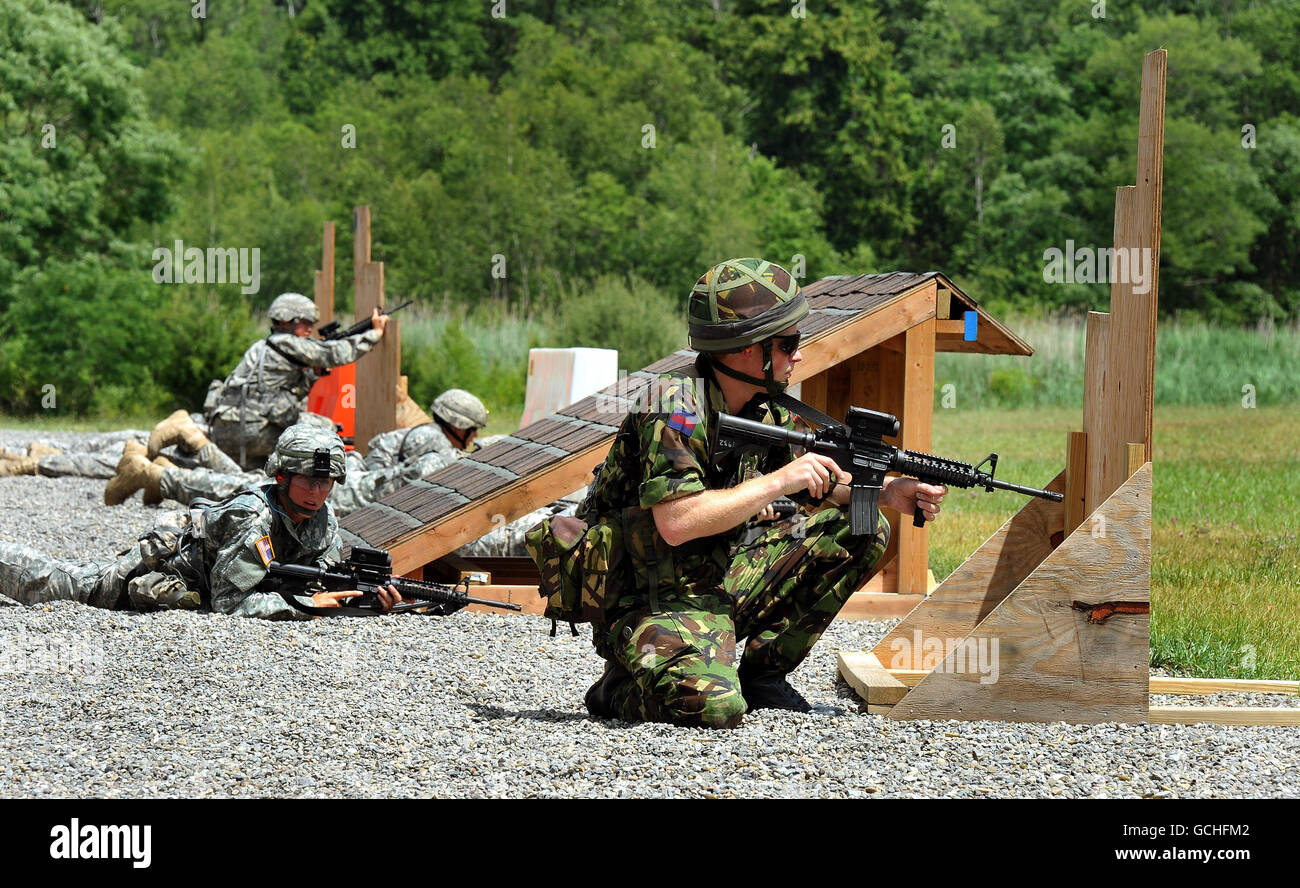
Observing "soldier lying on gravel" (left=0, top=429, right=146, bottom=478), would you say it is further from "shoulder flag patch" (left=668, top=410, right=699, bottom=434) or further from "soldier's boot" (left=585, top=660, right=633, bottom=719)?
"shoulder flag patch" (left=668, top=410, right=699, bottom=434)

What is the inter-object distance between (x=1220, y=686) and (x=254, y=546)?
14.6 feet

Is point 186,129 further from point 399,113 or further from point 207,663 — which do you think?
point 207,663

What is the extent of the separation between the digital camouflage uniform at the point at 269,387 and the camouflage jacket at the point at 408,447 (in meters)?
1.73

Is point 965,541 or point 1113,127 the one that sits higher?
point 1113,127

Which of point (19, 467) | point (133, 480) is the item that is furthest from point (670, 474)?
point (19, 467)

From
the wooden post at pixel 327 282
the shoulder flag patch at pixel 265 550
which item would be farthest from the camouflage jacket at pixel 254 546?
the wooden post at pixel 327 282

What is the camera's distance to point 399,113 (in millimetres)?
46281

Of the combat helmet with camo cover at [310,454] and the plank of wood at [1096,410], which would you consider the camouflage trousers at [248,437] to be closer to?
the combat helmet with camo cover at [310,454]

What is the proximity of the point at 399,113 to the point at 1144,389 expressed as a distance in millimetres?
43652

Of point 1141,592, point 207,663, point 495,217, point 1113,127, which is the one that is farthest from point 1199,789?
point 1113,127

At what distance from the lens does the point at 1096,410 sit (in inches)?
214

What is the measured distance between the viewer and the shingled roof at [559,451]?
298 inches

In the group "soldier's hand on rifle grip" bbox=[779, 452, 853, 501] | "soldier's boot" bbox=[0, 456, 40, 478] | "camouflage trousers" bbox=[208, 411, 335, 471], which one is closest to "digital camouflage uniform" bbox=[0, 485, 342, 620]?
"soldier's hand on rifle grip" bbox=[779, 452, 853, 501]
